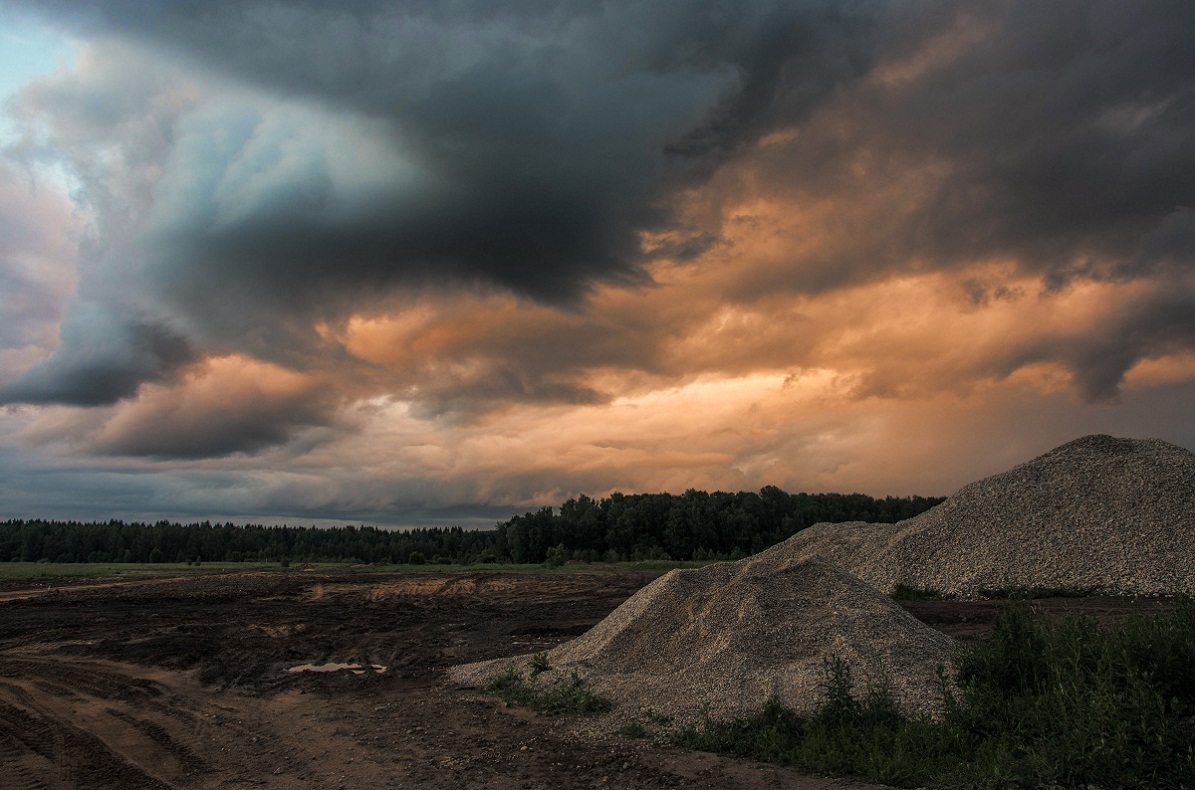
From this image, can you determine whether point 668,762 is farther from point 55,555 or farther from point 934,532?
point 55,555

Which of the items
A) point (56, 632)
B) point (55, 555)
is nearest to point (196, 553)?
point (55, 555)

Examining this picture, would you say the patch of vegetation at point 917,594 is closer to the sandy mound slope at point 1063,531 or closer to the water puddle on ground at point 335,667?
the sandy mound slope at point 1063,531

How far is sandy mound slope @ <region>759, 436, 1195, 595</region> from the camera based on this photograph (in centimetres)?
2467

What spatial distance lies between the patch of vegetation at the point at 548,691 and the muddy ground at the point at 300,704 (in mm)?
420

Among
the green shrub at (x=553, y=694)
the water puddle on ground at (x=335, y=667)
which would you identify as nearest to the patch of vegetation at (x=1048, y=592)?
the green shrub at (x=553, y=694)

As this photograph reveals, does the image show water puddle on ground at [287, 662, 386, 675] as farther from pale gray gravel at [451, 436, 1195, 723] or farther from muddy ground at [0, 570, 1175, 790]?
pale gray gravel at [451, 436, 1195, 723]

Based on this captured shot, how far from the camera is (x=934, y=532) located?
1188 inches

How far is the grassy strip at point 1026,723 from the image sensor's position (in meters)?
7.49

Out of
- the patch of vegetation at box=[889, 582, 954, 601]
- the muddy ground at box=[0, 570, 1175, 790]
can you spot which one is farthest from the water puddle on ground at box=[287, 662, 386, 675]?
the patch of vegetation at box=[889, 582, 954, 601]

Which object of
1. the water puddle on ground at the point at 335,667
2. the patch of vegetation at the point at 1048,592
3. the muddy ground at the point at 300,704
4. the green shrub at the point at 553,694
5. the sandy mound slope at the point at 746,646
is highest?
the sandy mound slope at the point at 746,646

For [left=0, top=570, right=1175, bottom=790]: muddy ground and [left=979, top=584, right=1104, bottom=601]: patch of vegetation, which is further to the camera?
[left=979, top=584, right=1104, bottom=601]: patch of vegetation

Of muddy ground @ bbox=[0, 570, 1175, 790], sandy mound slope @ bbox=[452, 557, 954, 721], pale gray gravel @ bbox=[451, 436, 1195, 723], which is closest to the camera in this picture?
muddy ground @ bbox=[0, 570, 1175, 790]

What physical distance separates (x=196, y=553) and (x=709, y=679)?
112 metres

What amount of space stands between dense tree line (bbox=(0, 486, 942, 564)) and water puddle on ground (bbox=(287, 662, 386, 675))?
4844cm
